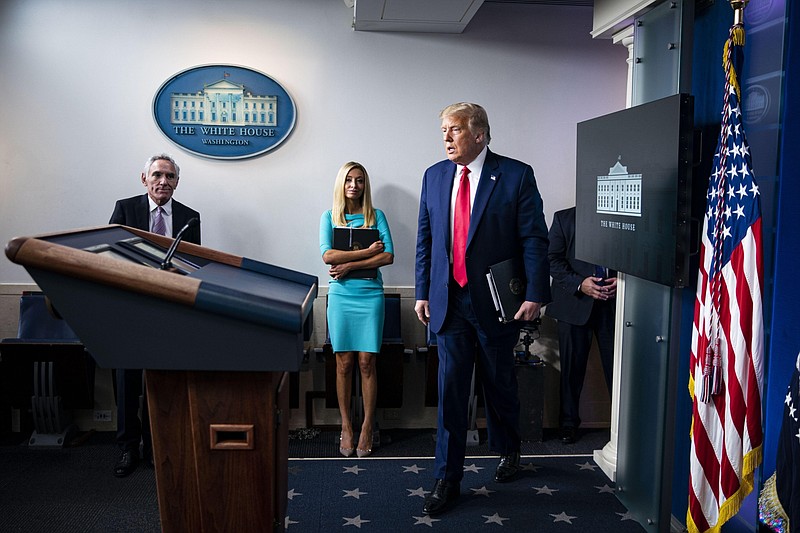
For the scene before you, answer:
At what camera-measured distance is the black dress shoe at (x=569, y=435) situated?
464cm

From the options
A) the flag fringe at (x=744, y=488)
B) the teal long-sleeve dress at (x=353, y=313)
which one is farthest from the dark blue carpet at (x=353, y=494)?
the flag fringe at (x=744, y=488)

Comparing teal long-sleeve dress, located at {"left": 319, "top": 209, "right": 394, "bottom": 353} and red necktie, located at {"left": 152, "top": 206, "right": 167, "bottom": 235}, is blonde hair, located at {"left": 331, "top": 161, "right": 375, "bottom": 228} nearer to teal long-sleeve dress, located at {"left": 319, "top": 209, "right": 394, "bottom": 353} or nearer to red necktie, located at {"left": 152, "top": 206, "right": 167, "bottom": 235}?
teal long-sleeve dress, located at {"left": 319, "top": 209, "right": 394, "bottom": 353}

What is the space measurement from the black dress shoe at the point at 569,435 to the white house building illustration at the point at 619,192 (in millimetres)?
1821

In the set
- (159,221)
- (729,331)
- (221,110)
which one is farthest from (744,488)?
(221,110)

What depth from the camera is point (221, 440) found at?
5.44ft

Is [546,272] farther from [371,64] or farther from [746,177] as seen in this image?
[371,64]

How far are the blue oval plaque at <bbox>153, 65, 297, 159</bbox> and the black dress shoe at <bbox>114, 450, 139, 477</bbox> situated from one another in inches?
75.1

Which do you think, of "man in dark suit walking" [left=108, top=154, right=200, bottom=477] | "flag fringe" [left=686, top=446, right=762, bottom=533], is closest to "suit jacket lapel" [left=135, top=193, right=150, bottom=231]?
"man in dark suit walking" [left=108, top=154, right=200, bottom=477]

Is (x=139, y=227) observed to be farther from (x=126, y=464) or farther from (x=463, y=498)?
(x=463, y=498)

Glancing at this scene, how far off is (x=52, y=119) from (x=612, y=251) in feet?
11.8

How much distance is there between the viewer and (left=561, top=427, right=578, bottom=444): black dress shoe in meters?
4.64

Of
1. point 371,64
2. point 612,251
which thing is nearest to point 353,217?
point 371,64

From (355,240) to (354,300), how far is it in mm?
361

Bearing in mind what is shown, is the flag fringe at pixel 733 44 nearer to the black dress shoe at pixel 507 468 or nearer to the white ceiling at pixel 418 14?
the white ceiling at pixel 418 14
